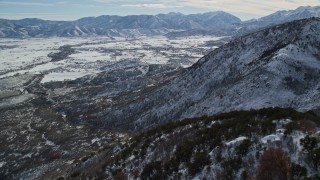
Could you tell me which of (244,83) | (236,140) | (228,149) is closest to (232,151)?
(228,149)

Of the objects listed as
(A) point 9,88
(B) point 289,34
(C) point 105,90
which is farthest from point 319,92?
(A) point 9,88

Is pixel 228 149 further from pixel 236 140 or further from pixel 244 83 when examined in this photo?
pixel 244 83

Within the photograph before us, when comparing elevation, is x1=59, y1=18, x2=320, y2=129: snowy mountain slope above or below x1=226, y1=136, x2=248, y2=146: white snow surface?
below

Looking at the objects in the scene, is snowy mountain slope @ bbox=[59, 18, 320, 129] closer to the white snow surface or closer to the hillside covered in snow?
the hillside covered in snow

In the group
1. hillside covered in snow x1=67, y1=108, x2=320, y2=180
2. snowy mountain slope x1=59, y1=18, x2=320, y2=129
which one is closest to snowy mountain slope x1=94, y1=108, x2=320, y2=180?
hillside covered in snow x1=67, y1=108, x2=320, y2=180

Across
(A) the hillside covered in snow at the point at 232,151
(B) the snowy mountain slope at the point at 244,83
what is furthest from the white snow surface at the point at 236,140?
(B) the snowy mountain slope at the point at 244,83

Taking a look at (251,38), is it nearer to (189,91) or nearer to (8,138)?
(189,91)

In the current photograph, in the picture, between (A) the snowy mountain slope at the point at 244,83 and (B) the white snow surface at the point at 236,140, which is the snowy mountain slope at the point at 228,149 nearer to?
(B) the white snow surface at the point at 236,140

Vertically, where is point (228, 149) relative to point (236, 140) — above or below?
below
